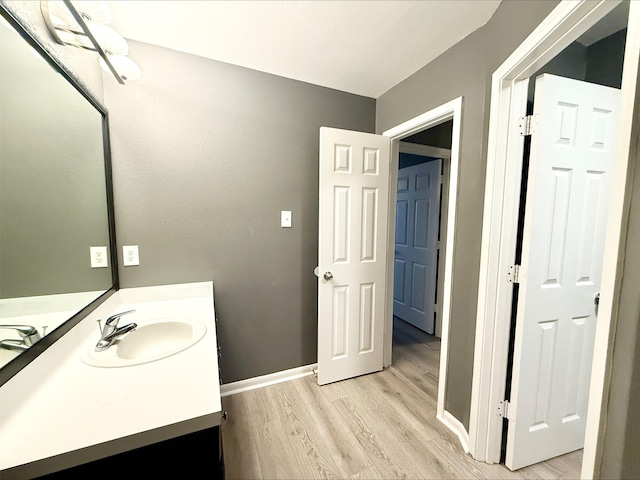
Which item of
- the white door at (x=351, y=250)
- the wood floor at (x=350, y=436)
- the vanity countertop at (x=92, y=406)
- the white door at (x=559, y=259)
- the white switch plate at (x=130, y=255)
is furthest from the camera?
the white door at (x=351, y=250)

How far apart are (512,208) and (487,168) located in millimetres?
229

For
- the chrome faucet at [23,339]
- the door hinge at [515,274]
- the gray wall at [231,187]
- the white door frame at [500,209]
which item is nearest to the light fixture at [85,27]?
the gray wall at [231,187]

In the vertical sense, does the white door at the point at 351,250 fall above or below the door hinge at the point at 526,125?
below

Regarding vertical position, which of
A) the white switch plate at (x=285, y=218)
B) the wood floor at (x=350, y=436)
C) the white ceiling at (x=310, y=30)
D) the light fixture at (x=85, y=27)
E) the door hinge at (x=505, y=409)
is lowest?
the wood floor at (x=350, y=436)

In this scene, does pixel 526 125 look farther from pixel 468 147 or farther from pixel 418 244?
pixel 418 244

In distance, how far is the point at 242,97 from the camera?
1.72 m

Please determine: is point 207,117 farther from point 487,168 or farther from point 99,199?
point 487,168

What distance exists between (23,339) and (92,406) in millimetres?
333

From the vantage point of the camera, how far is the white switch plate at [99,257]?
124cm

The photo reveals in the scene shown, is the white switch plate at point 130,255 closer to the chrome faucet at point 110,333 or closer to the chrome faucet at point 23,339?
the chrome faucet at point 110,333

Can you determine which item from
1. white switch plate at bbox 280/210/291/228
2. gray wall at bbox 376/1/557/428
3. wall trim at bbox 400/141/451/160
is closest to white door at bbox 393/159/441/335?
wall trim at bbox 400/141/451/160

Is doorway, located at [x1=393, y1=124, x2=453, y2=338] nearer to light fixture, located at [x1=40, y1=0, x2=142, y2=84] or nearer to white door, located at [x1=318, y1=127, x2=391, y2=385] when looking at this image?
white door, located at [x1=318, y1=127, x2=391, y2=385]

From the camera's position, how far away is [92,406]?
641 millimetres

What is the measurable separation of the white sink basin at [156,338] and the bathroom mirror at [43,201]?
200 millimetres
